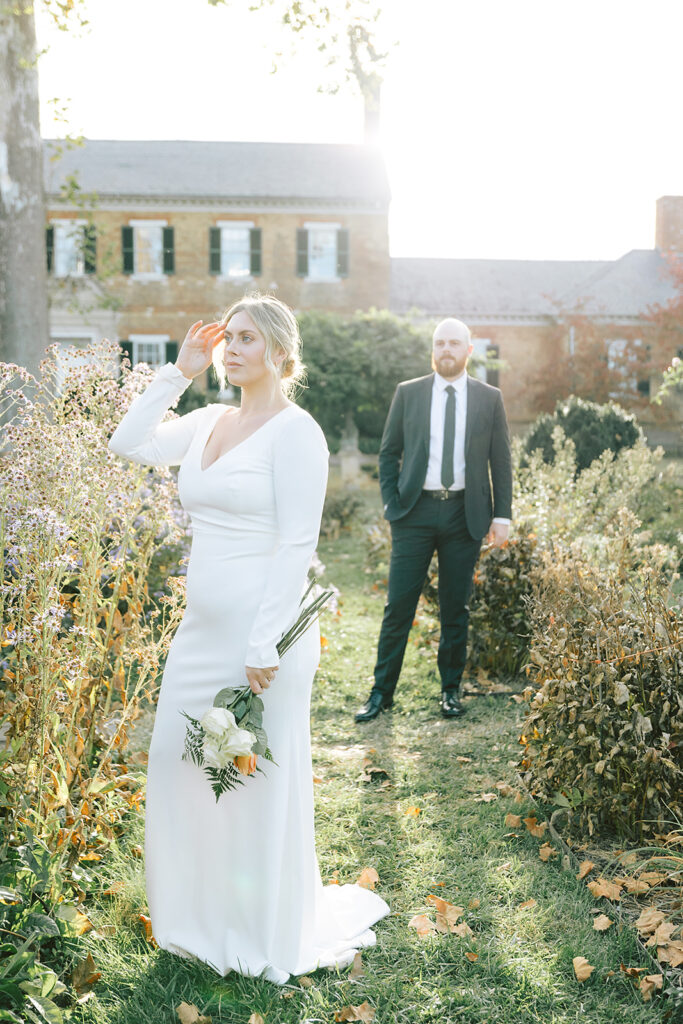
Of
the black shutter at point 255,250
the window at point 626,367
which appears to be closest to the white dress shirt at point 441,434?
the black shutter at point 255,250

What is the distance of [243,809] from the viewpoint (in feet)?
9.57

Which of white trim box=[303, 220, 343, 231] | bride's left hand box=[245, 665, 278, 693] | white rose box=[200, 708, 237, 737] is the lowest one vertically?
white rose box=[200, 708, 237, 737]

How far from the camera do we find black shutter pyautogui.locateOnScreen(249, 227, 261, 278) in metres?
26.1

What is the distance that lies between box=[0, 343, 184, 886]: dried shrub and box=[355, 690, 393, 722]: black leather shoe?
1740 mm

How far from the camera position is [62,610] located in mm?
2895

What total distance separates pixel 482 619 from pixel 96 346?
10.8 ft

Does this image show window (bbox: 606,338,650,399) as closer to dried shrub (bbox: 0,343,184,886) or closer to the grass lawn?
the grass lawn

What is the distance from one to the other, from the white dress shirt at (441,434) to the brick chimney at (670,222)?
33.8 metres

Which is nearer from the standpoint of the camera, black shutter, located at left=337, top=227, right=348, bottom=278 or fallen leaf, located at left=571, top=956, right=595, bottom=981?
fallen leaf, located at left=571, top=956, right=595, bottom=981

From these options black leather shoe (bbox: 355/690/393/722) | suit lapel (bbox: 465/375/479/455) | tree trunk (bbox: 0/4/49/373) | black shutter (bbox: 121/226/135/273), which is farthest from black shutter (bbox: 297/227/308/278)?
black leather shoe (bbox: 355/690/393/722)

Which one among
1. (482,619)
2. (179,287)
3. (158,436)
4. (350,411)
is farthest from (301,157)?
(158,436)

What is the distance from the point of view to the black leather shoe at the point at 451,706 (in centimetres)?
553

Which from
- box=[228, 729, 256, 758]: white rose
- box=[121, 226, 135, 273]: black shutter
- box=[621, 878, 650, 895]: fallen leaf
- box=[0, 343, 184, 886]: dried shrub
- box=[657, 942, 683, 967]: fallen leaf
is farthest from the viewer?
box=[121, 226, 135, 273]: black shutter

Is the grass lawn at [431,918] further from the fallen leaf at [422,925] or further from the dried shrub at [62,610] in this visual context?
the dried shrub at [62,610]
